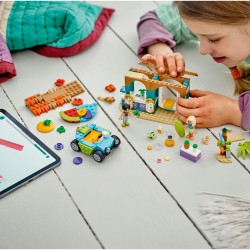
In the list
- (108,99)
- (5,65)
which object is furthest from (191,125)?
(5,65)

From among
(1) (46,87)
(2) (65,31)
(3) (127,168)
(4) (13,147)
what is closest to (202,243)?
(3) (127,168)

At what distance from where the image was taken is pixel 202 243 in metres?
0.80

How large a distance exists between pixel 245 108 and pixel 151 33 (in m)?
0.38

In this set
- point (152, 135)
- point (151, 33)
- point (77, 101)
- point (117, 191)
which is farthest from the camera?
point (151, 33)

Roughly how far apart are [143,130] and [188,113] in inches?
4.3

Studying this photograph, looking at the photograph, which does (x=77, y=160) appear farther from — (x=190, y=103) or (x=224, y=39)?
(x=224, y=39)

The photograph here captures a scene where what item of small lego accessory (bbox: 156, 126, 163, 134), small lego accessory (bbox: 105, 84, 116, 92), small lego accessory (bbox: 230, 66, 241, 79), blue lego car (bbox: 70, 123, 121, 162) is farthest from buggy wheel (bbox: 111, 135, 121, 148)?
small lego accessory (bbox: 230, 66, 241, 79)

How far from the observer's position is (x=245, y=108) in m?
1.02

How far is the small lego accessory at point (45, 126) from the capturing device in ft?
3.42

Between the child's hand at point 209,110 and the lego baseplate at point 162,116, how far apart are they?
0.08 ft

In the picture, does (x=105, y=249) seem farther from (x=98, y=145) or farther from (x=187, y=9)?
(x=187, y=9)

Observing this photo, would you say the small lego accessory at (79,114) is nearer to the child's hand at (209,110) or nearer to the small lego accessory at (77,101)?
the small lego accessory at (77,101)

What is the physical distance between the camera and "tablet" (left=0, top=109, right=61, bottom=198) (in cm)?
92

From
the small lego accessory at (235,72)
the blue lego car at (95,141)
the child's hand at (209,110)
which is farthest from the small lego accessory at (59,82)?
the small lego accessory at (235,72)
